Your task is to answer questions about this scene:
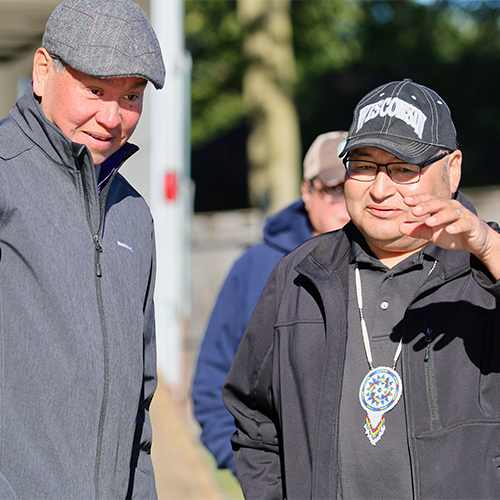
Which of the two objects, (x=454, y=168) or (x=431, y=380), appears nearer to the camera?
(x=431, y=380)

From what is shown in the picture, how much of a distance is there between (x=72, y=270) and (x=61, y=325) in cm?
15

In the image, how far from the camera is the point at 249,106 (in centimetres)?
1314

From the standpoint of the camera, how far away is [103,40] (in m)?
1.87

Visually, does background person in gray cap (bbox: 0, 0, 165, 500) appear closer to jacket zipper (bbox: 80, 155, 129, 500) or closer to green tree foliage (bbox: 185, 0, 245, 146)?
jacket zipper (bbox: 80, 155, 129, 500)

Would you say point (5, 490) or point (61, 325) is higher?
point (61, 325)

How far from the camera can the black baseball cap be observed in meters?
1.97

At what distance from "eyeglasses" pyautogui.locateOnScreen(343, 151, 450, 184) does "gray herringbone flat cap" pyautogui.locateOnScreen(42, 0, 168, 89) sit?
61cm

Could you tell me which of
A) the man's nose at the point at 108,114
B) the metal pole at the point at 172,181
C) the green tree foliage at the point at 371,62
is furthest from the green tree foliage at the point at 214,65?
the man's nose at the point at 108,114

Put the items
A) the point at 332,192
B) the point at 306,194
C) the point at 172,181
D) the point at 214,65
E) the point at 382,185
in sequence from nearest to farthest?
the point at 382,185 < the point at 332,192 < the point at 306,194 < the point at 172,181 < the point at 214,65

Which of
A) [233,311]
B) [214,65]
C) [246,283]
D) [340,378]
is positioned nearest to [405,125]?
[340,378]

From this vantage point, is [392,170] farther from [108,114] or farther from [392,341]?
[108,114]

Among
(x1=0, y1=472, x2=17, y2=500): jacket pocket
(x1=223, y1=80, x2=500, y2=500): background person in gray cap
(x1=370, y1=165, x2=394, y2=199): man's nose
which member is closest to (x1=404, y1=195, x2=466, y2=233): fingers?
(x1=223, y1=80, x2=500, y2=500): background person in gray cap

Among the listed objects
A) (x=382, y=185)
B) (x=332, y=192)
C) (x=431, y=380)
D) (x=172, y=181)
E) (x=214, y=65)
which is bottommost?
(x=431, y=380)

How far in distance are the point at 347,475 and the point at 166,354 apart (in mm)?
4702
